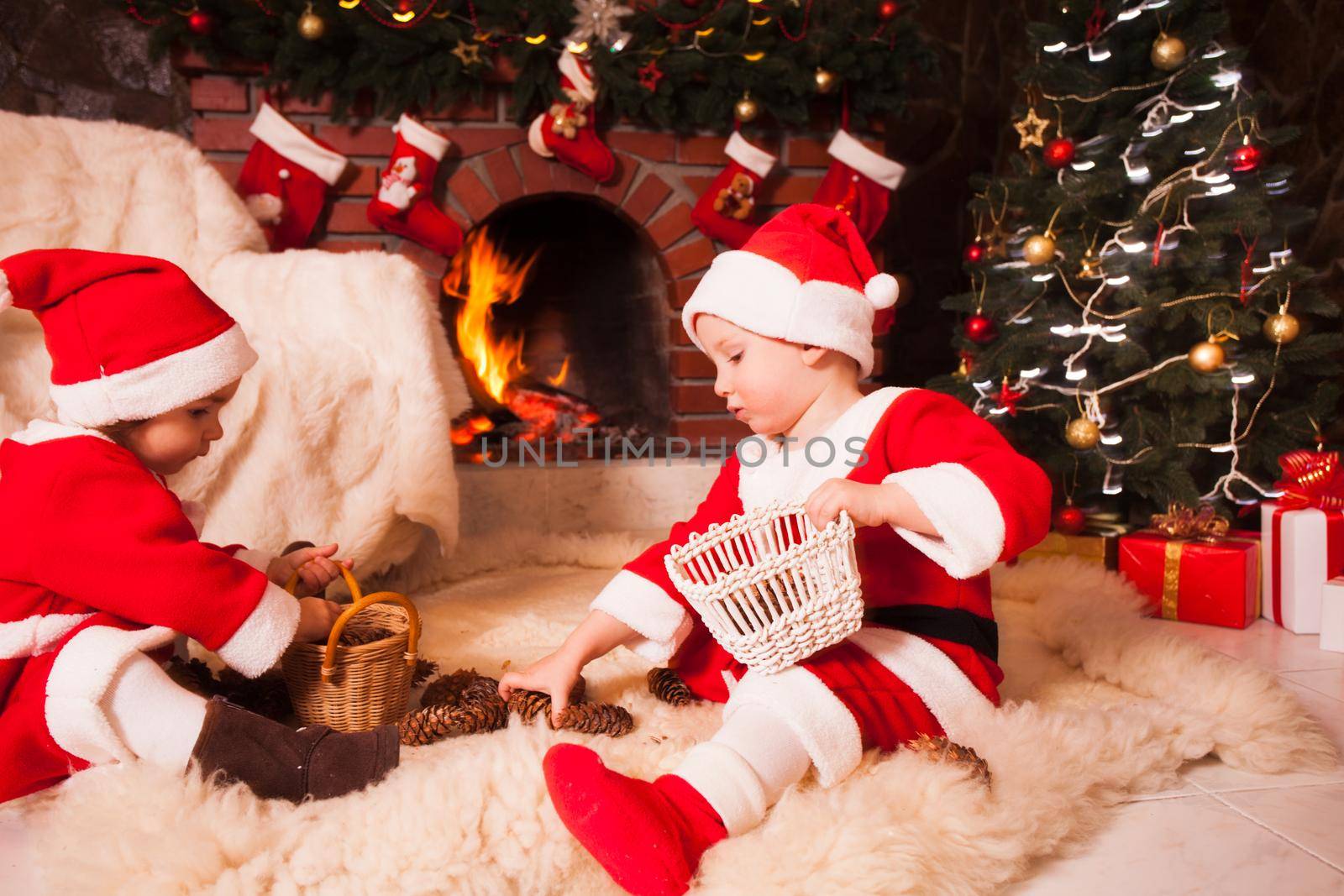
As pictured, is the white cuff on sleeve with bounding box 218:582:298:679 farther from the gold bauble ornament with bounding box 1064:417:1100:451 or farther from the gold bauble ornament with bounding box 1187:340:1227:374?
the gold bauble ornament with bounding box 1187:340:1227:374

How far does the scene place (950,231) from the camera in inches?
139

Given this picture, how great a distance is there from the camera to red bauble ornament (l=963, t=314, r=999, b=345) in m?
2.35

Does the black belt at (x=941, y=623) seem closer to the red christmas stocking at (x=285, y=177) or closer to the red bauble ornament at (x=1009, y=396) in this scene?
the red bauble ornament at (x=1009, y=396)

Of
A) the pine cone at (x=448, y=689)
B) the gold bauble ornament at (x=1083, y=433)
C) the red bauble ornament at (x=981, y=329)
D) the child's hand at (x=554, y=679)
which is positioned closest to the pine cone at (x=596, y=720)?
the child's hand at (x=554, y=679)

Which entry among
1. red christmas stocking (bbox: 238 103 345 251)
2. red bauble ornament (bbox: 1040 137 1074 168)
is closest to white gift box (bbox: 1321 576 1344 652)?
red bauble ornament (bbox: 1040 137 1074 168)

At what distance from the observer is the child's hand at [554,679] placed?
3.98ft

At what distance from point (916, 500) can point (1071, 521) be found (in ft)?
4.39

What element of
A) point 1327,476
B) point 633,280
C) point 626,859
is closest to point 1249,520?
point 1327,476

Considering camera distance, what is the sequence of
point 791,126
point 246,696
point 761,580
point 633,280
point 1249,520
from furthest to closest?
point 633,280
point 791,126
point 1249,520
point 246,696
point 761,580

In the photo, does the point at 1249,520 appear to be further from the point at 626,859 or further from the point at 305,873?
the point at 305,873

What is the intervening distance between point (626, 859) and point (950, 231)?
122 inches

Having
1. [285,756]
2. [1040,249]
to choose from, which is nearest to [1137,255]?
[1040,249]

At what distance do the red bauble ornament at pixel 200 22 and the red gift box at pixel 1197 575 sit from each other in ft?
8.19

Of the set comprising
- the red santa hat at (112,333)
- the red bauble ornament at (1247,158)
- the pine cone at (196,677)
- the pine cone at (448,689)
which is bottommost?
the pine cone at (448,689)
